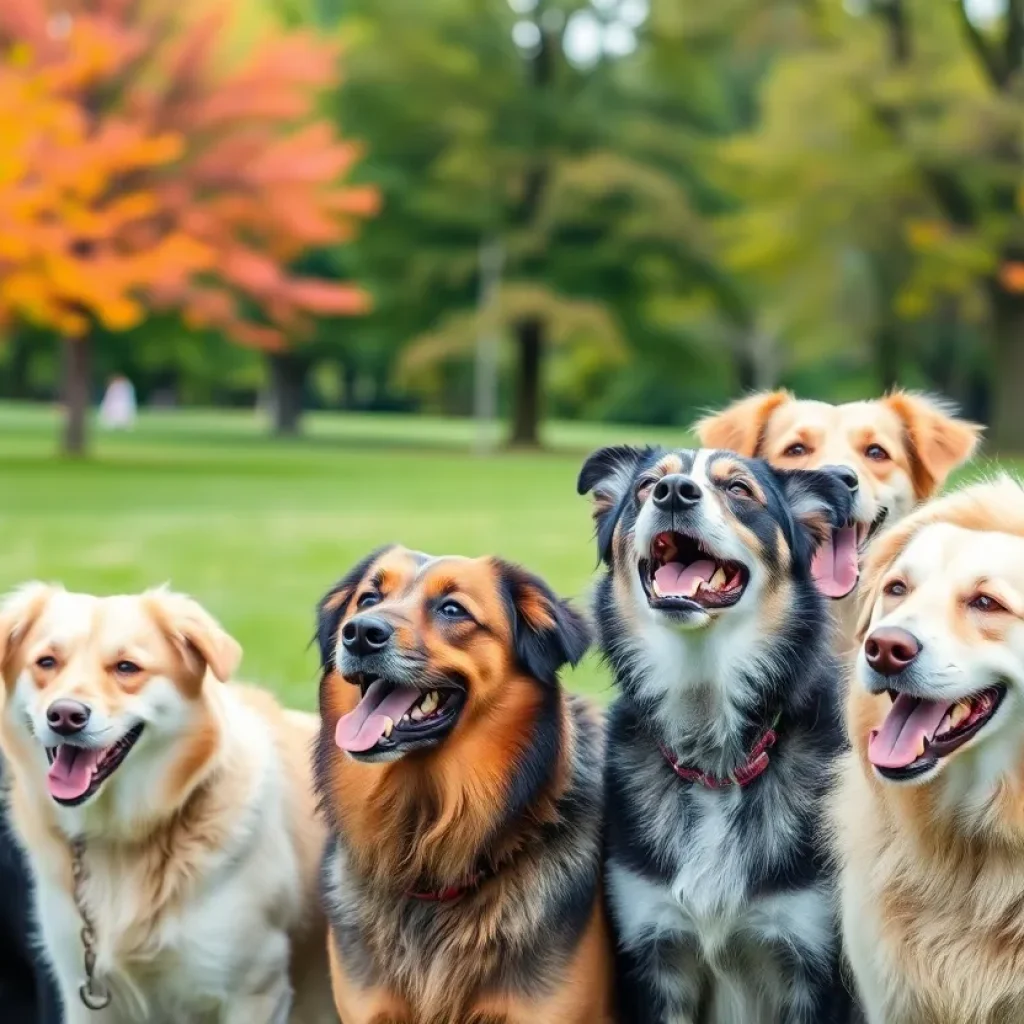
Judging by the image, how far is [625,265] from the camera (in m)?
32.4

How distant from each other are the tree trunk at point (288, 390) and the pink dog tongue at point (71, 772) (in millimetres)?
36429

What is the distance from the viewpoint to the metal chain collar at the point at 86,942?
3.62 metres

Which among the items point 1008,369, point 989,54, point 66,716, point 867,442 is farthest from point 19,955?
point 989,54

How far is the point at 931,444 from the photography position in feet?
14.7

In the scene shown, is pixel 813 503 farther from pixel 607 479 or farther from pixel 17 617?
pixel 17 617

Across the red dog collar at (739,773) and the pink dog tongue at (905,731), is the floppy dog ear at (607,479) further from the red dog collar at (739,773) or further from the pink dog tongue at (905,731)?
the pink dog tongue at (905,731)

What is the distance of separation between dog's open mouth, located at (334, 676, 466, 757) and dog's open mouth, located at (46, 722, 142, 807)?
0.65m

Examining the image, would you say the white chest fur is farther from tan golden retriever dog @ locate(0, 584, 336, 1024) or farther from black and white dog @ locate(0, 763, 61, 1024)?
black and white dog @ locate(0, 763, 61, 1024)

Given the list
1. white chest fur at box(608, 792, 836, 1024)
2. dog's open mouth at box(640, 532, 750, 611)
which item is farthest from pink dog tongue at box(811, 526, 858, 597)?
white chest fur at box(608, 792, 836, 1024)

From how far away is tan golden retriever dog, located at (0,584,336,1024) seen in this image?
11.8 feet

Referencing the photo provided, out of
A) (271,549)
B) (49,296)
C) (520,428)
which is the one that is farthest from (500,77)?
(271,549)

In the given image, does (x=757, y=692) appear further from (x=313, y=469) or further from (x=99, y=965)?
(x=313, y=469)

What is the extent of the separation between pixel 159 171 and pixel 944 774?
23.4 m

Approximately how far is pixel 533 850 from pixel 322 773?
0.61 m
